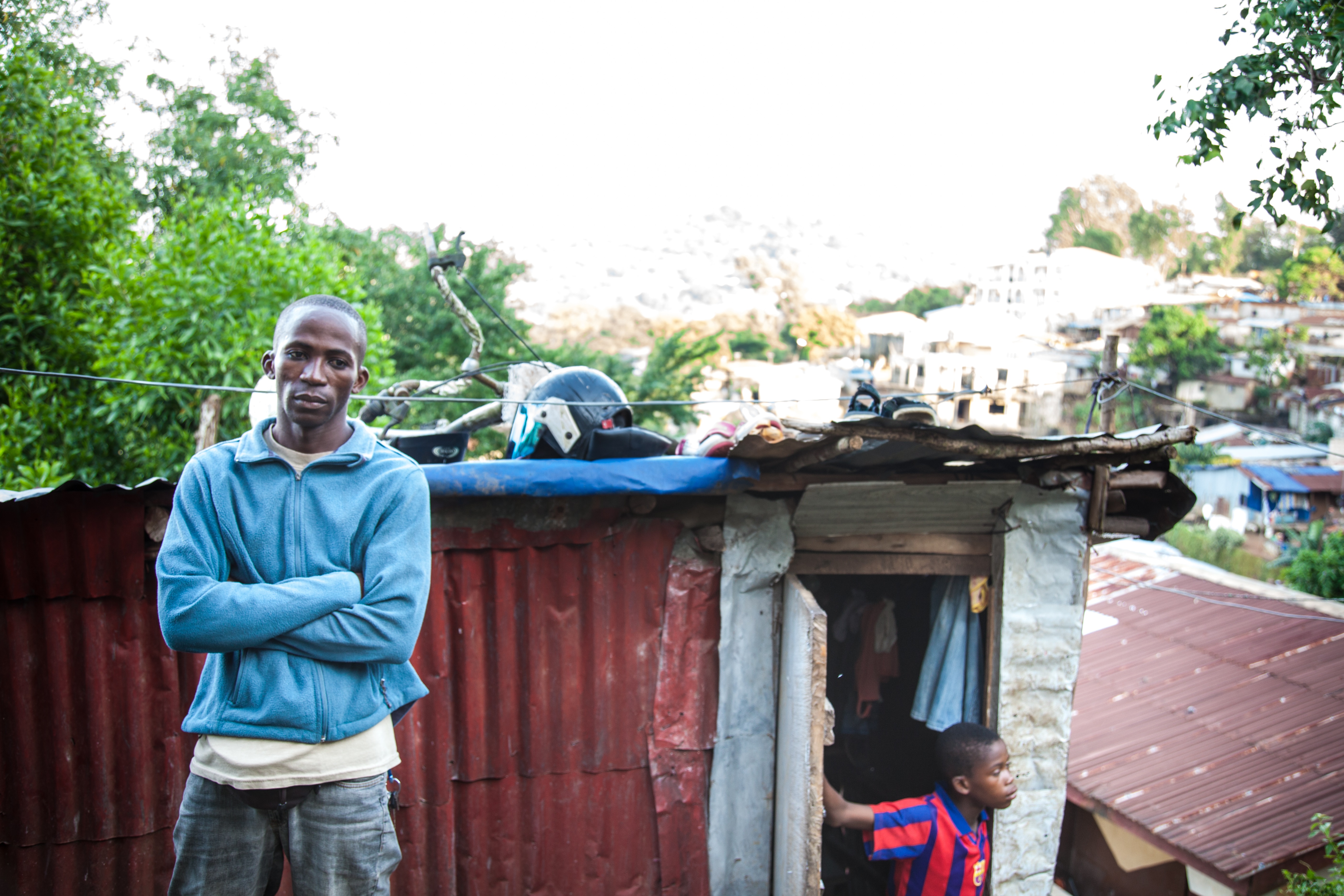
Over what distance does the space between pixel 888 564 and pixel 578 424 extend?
173 cm

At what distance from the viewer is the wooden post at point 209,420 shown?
8147 millimetres

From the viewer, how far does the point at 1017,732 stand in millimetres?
4207

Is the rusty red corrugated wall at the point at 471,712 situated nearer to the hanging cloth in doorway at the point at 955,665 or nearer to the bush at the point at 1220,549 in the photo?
the hanging cloth in doorway at the point at 955,665

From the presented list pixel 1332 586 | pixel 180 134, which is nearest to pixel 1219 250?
pixel 1332 586

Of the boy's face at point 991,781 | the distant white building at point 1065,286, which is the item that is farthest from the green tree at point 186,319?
the distant white building at point 1065,286

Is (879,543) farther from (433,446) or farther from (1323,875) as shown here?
Result: (1323,875)

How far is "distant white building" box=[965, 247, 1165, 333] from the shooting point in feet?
176

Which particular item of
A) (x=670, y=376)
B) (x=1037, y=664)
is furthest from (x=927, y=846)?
(x=670, y=376)

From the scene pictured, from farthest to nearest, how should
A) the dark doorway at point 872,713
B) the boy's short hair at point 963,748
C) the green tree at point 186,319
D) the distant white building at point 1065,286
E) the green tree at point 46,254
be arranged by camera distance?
the distant white building at point 1065,286 < the green tree at point 46,254 < the green tree at point 186,319 < the dark doorway at point 872,713 < the boy's short hair at point 963,748

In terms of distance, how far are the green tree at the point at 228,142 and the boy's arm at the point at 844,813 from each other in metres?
16.5

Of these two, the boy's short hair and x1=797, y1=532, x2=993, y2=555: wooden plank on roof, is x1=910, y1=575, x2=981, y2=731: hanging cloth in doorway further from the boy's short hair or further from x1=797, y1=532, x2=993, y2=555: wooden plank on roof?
the boy's short hair

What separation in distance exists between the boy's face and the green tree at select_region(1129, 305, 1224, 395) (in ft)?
119

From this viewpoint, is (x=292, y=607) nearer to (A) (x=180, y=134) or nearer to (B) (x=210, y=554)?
(B) (x=210, y=554)

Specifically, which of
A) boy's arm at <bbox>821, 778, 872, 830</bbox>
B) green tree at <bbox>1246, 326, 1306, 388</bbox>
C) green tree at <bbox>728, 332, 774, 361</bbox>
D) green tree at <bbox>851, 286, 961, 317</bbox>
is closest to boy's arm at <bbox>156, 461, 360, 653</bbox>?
boy's arm at <bbox>821, 778, 872, 830</bbox>
